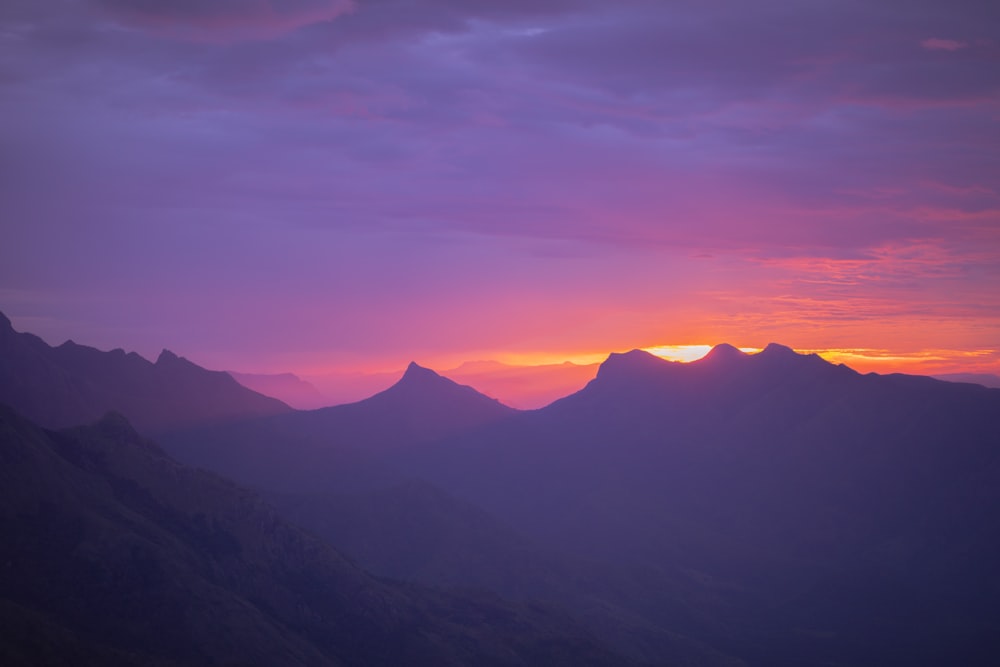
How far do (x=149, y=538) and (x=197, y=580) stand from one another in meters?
9.21

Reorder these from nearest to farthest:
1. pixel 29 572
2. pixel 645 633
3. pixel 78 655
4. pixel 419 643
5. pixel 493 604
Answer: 1. pixel 78 655
2. pixel 29 572
3. pixel 419 643
4. pixel 493 604
5. pixel 645 633

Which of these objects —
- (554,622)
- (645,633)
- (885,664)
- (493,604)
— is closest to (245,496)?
(493,604)

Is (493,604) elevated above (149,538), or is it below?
below

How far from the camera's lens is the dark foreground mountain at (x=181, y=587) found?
97000 millimetres

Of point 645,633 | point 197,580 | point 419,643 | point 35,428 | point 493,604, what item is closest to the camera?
point 197,580

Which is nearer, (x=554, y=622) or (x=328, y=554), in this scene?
(x=328, y=554)

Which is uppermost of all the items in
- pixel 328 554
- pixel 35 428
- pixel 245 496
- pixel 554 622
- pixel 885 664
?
pixel 35 428

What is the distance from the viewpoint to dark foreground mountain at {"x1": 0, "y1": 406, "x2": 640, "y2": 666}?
97.0 meters

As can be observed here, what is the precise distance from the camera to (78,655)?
82125 mm

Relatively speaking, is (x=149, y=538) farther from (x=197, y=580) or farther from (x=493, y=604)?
(x=493, y=604)

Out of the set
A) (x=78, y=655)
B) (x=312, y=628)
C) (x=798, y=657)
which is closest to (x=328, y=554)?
(x=312, y=628)

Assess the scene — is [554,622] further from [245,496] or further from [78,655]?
[78,655]

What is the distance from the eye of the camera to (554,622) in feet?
520

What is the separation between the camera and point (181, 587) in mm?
106062
